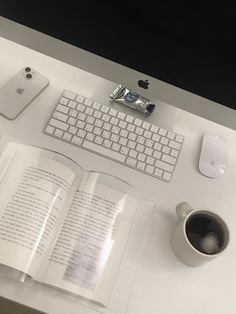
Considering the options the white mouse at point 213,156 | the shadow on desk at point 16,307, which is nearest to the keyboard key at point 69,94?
the white mouse at point 213,156

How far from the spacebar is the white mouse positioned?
0.53 feet

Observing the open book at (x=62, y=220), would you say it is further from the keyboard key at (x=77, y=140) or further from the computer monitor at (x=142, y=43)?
the computer monitor at (x=142, y=43)

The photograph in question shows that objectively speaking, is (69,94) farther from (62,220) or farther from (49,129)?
(62,220)

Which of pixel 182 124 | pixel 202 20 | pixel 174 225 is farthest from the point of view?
pixel 182 124

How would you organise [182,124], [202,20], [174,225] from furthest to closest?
[182,124] < [174,225] < [202,20]

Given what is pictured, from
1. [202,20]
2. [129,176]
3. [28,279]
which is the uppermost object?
[202,20]

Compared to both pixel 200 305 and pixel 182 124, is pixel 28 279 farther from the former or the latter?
pixel 182 124

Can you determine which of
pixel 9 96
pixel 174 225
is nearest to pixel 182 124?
pixel 174 225

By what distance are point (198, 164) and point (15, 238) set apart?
377 millimetres

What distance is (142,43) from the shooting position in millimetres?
624

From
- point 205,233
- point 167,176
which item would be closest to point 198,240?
point 205,233

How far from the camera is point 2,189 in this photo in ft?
2.12

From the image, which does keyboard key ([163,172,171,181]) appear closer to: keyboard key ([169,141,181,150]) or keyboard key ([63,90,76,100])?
keyboard key ([169,141,181,150])

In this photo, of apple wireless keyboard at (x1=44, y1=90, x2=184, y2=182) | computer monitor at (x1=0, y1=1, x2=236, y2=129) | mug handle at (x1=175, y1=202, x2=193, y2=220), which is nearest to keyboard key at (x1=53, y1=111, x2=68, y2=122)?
apple wireless keyboard at (x1=44, y1=90, x2=184, y2=182)
